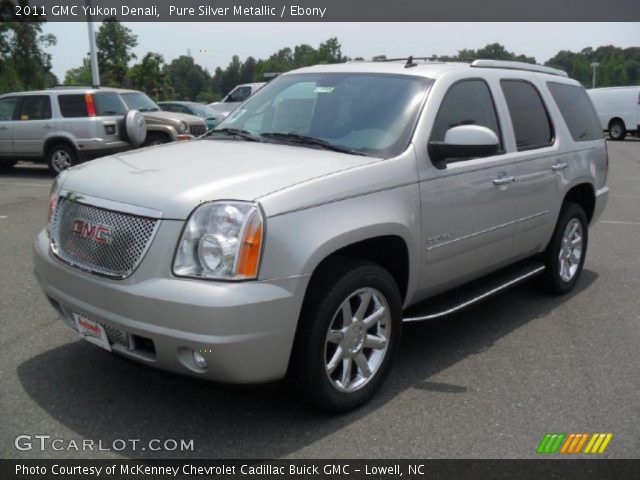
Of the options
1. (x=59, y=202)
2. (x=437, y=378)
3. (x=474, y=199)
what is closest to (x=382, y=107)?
(x=474, y=199)

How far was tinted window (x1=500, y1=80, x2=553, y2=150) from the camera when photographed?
4.79 metres

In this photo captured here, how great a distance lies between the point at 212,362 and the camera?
2939 millimetres

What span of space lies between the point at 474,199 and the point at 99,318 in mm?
2362

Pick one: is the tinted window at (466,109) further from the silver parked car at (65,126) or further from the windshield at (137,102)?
the windshield at (137,102)

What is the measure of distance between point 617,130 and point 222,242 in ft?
87.9

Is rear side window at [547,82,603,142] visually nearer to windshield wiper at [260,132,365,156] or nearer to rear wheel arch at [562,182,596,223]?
rear wheel arch at [562,182,596,223]

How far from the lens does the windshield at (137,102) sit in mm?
14164

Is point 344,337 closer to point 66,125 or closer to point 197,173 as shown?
point 197,173

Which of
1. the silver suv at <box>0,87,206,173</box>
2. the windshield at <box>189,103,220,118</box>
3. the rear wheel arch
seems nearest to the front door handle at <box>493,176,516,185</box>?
the rear wheel arch

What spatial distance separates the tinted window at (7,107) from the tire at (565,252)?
471 inches

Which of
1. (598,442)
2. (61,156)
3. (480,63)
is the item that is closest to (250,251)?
(598,442)

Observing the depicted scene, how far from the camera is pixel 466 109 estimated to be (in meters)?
4.34

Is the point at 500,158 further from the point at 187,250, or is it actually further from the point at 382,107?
the point at 187,250

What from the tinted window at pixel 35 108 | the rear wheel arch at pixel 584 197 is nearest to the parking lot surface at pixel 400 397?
the rear wheel arch at pixel 584 197
